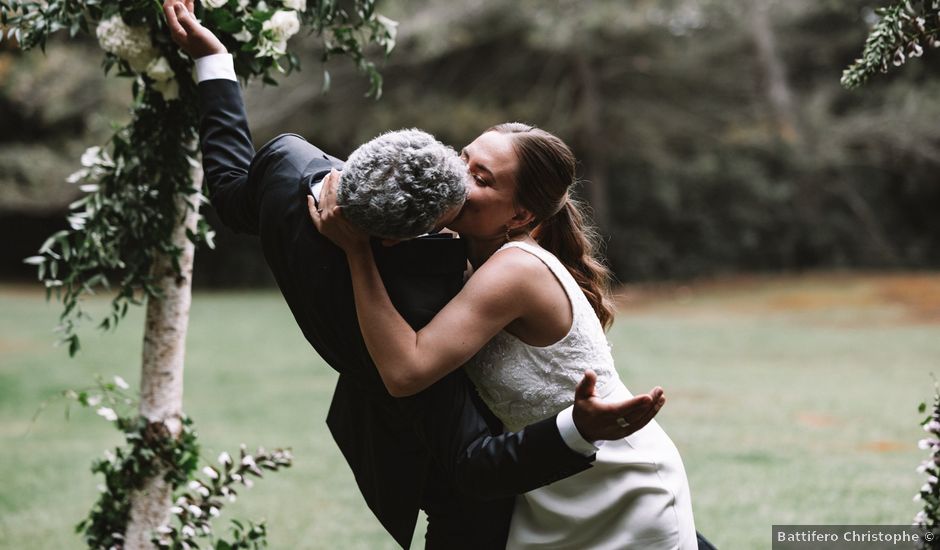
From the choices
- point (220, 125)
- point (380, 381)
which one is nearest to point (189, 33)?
point (220, 125)

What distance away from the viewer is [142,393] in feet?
11.9

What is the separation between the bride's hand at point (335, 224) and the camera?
7.34ft

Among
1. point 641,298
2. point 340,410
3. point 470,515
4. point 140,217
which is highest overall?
point 140,217

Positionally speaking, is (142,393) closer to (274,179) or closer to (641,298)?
(274,179)

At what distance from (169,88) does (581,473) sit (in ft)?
6.17

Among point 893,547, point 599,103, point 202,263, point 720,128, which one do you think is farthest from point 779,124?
point 893,547

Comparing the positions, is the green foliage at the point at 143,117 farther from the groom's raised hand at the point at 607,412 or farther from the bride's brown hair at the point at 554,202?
the groom's raised hand at the point at 607,412

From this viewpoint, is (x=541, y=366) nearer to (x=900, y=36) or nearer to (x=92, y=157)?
(x=900, y=36)

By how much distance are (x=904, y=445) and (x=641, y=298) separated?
15.0 m

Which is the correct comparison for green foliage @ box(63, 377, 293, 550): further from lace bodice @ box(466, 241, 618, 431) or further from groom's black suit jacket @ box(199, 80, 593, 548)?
lace bodice @ box(466, 241, 618, 431)

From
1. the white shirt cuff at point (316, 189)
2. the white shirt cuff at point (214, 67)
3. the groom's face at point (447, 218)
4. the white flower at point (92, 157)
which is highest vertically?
the white shirt cuff at point (214, 67)

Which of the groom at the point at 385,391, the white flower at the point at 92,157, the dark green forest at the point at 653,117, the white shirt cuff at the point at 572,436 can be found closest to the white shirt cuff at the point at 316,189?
the groom at the point at 385,391

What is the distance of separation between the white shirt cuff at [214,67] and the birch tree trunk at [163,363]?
83 centimetres

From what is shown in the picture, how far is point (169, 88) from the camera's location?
3.26m
